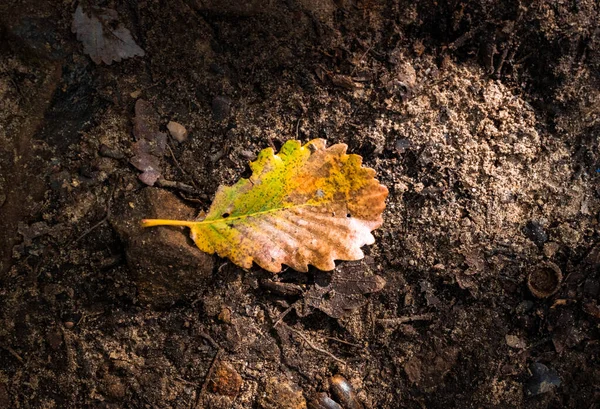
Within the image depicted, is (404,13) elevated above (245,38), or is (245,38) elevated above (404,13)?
(404,13)

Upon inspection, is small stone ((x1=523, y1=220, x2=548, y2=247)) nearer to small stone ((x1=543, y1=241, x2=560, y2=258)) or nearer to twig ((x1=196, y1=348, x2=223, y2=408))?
small stone ((x1=543, y1=241, x2=560, y2=258))

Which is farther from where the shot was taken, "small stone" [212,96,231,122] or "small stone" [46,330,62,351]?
"small stone" [212,96,231,122]

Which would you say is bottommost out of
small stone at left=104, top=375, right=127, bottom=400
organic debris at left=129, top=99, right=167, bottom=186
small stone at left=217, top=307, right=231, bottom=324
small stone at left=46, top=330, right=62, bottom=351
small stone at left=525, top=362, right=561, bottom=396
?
small stone at left=104, top=375, right=127, bottom=400

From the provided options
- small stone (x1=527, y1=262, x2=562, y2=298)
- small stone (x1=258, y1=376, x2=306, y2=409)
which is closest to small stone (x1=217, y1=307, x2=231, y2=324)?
small stone (x1=258, y1=376, x2=306, y2=409)

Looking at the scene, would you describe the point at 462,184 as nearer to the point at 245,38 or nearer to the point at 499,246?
the point at 499,246

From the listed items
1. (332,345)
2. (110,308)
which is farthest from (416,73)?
(110,308)

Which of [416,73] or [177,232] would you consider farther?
[416,73]
